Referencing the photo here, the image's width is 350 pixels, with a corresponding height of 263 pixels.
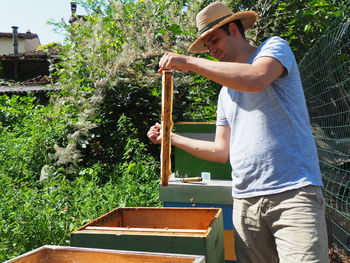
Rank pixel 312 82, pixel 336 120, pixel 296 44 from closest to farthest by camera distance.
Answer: pixel 336 120 < pixel 312 82 < pixel 296 44

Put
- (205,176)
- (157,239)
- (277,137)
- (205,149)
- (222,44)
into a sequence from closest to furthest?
(157,239)
(277,137)
(222,44)
(205,149)
(205,176)

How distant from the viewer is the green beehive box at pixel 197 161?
2975mm

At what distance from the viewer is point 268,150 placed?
1604 millimetres

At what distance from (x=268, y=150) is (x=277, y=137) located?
76 mm

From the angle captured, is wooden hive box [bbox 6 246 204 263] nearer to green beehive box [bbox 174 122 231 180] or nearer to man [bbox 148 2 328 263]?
man [bbox 148 2 328 263]

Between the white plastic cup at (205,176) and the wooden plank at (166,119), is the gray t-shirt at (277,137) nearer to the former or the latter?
the wooden plank at (166,119)

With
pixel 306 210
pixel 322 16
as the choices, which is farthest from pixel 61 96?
pixel 306 210

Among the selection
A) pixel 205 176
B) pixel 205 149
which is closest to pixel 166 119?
pixel 205 149

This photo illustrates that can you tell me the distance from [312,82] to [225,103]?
1.43 meters

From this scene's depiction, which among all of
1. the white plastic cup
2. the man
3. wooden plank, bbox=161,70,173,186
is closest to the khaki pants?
the man

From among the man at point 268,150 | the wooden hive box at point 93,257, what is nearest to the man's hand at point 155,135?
the man at point 268,150

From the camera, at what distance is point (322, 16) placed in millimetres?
3639

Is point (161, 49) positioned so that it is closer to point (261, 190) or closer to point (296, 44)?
point (296, 44)

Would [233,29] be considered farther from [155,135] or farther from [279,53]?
[155,135]
